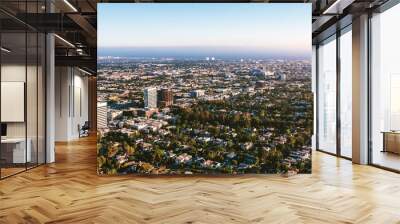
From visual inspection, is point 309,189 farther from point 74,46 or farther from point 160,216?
point 74,46

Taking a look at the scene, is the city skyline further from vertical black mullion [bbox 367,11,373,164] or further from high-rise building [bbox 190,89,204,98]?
vertical black mullion [bbox 367,11,373,164]

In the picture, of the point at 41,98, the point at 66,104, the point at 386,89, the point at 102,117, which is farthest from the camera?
the point at 66,104

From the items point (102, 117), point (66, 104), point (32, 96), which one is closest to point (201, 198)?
point (102, 117)

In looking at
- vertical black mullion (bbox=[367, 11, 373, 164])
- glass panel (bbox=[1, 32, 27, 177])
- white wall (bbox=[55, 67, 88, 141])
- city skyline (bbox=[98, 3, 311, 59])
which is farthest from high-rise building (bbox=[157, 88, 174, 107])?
white wall (bbox=[55, 67, 88, 141])

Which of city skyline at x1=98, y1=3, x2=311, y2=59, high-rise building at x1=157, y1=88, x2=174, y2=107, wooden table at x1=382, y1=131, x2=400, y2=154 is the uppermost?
city skyline at x1=98, y1=3, x2=311, y2=59

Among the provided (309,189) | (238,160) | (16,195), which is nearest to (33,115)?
(16,195)

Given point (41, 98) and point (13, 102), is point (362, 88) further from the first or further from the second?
point (13, 102)
